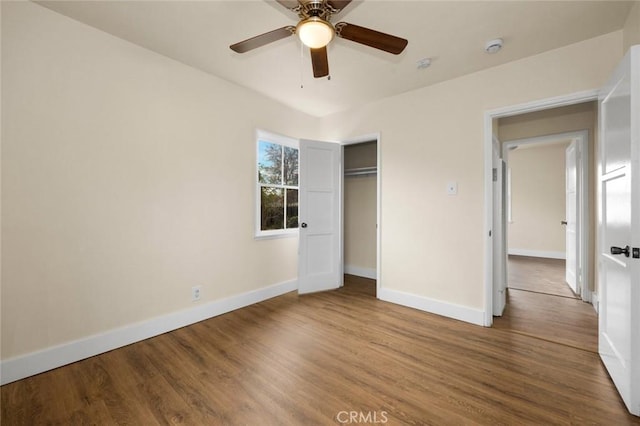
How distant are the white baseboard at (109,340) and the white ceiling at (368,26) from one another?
2587 millimetres

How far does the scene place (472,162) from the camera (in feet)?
9.56

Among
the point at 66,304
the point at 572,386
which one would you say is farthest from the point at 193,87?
the point at 572,386

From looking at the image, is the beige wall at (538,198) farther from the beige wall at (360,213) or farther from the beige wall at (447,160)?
the beige wall at (447,160)

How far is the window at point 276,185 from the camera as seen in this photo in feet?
12.2

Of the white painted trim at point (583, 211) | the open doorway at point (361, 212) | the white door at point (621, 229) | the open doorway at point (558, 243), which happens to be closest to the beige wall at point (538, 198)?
the open doorway at point (558, 243)

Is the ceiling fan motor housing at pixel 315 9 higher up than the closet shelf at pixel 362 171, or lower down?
higher up

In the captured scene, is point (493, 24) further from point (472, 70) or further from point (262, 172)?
point (262, 172)

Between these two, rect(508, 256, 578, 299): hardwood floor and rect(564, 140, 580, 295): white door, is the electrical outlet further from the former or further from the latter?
rect(564, 140, 580, 295): white door

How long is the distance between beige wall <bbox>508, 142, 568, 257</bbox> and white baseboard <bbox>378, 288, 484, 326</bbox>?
5456 mm

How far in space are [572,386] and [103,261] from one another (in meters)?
3.70

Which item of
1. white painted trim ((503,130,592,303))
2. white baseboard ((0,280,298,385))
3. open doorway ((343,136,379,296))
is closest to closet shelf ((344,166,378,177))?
open doorway ((343,136,379,296))

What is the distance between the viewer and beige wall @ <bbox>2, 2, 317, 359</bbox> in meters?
1.93

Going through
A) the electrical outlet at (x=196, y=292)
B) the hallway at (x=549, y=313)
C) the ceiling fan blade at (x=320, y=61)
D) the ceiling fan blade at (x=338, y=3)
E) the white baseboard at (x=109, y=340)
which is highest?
the ceiling fan blade at (x=338, y=3)

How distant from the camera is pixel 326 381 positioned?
74.6 inches
